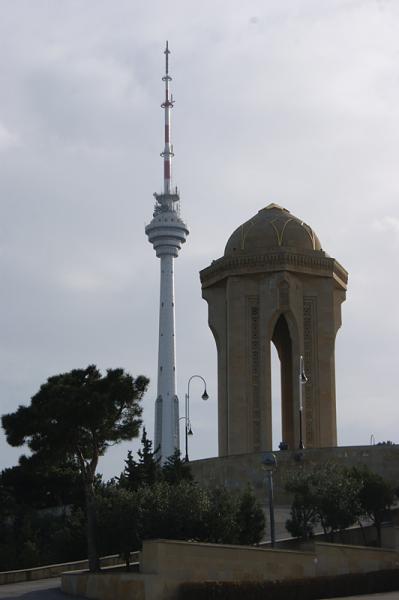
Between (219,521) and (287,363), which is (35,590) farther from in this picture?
(287,363)

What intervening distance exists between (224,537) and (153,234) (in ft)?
354

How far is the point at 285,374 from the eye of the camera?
59875 millimetres

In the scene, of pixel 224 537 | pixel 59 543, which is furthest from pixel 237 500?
pixel 59 543

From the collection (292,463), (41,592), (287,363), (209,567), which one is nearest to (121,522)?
(41,592)

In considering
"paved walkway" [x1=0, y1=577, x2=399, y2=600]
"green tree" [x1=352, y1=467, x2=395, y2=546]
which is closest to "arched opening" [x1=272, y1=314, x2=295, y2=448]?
"green tree" [x1=352, y1=467, x2=395, y2=546]

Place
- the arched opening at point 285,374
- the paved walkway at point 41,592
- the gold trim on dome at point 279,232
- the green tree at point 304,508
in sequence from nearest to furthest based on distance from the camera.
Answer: the paved walkway at point 41,592 → the green tree at point 304,508 → the gold trim on dome at point 279,232 → the arched opening at point 285,374

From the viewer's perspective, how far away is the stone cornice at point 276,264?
5569 centimetres

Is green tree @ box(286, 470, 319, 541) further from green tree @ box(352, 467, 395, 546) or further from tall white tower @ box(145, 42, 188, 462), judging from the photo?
tall white tower @ box(145, 42, 188, 462)

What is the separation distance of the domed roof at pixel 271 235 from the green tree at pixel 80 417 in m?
19.0

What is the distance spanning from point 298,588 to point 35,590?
8.51 meters

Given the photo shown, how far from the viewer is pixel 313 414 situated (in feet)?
182

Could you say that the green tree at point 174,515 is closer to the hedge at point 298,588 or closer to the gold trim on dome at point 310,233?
the hedge at point 298,588

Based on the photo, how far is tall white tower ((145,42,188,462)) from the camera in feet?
447

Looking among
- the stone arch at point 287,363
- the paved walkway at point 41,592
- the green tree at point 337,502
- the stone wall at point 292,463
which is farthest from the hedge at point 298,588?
the stone arch at point 287,363
